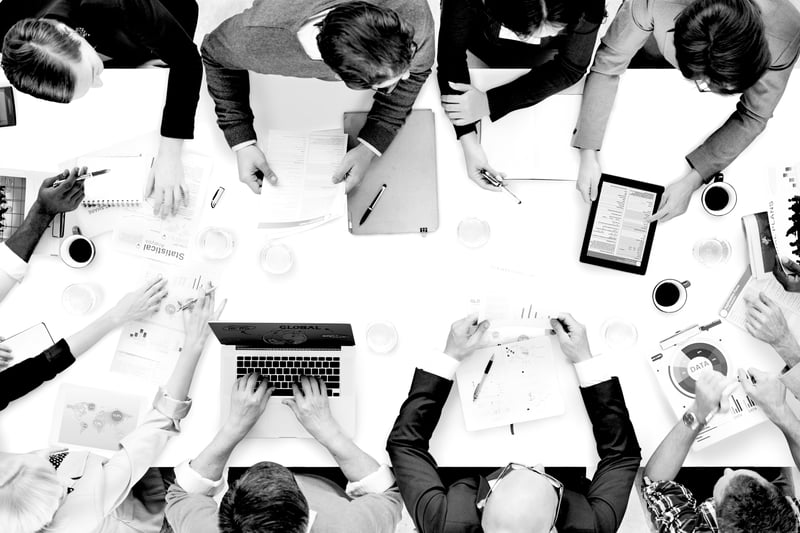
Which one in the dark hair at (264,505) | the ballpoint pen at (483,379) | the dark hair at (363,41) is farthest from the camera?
the ballpoint pen at (483,379)

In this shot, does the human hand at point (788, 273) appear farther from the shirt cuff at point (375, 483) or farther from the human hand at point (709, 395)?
the shirt cuff at point (375, 483)

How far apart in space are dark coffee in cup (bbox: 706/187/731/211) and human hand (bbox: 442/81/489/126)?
25.6 inches

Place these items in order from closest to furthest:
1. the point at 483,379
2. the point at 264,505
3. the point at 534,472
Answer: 1. the point at 264,505
2. the point at 534,472
3. the point at 483,379

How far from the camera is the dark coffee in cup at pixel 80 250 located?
5.94ft

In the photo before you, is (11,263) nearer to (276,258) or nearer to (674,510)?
(276,258)

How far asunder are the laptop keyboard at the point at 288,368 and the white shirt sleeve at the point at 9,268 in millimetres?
637

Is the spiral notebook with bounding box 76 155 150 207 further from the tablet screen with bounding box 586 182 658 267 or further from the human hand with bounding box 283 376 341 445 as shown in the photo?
the tablet screen with bounding box 586 182 658 267

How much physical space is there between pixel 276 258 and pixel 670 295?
1081mm

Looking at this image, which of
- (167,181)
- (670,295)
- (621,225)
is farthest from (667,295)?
(167,181)

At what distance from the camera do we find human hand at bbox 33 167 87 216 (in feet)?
5.84

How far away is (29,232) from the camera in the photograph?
1783 millimetres

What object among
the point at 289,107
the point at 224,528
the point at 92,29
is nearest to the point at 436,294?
the point at 289,107

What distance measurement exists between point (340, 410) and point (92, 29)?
127 centimetres

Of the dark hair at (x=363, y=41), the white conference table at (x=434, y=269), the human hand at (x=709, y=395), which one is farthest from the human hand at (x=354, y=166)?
the human hand at (x=709, y=395)
